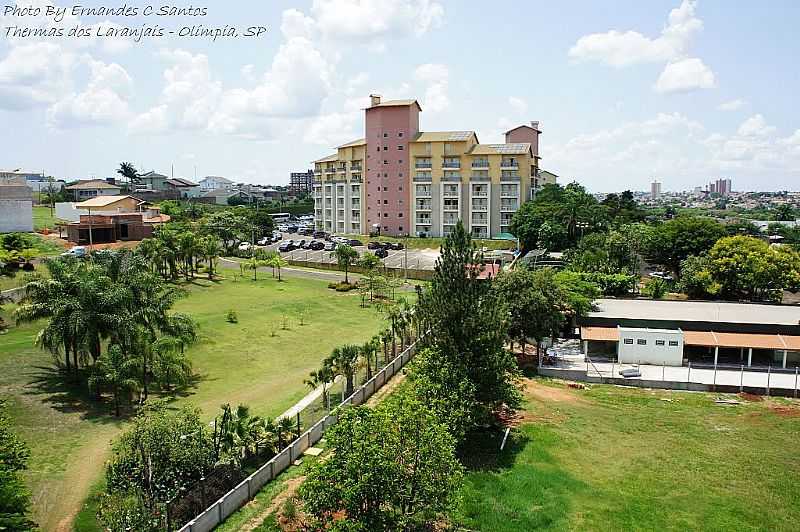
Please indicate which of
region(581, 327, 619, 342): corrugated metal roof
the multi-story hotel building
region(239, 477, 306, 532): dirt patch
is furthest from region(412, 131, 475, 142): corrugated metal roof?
region(239, 477, 306, 532): dirt patch

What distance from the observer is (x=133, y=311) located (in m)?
26.7

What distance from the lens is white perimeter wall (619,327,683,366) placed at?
34156 mm

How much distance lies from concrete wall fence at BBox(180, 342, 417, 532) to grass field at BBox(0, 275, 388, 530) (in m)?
2.76

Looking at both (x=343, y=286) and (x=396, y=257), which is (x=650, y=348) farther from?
(x=396, y=257)

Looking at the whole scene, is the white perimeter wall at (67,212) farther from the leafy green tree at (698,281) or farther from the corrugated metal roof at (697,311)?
the leafy green tree at (698,281)

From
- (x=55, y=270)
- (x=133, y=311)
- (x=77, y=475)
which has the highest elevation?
(x=55, y=270)

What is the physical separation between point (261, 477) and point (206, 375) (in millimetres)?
11097

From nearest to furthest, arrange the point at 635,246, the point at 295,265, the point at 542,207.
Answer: the point at 635,246 → the point at 295,265 → the point at 542,207

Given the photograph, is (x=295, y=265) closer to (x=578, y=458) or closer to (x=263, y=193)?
(x=578, y=458)

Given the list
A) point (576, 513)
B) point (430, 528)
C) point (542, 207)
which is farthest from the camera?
point (542, 207)

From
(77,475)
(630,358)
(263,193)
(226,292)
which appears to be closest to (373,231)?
(226,292)

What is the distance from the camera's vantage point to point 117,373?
23453mm

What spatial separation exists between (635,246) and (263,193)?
146 m

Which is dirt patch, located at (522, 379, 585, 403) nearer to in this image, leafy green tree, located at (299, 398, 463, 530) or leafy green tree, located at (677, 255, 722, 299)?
leafy green tree, located at (299, 398, 463, 530)
